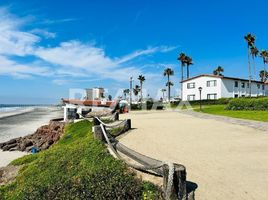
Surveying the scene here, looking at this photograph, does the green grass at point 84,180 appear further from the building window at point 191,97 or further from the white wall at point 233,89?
the building window at point 191,97

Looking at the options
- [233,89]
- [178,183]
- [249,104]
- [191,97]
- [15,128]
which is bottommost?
[15,128]

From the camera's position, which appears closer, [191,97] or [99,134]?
[99,134]

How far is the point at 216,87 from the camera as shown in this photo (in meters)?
54.5

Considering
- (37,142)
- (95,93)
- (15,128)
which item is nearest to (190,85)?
(95,93)

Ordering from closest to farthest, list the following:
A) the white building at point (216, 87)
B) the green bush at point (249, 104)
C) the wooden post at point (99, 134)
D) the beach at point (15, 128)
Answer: the wooden post at point (99, 134) → the beach at point (15, 128) → the green bush at point (249, 104) → the white building at point (216, 87)

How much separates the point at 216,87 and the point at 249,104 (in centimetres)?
2422

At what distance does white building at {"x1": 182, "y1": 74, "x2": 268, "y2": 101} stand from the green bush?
2175 centimetres

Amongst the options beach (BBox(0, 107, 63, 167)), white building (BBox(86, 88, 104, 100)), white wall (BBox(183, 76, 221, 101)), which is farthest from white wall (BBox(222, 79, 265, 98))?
beach (BBox(0, 107, 63, 167))

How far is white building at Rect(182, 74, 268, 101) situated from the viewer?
54.2m

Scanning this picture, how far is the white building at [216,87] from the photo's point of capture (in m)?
54.2

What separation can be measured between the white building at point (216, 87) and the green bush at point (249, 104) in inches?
856

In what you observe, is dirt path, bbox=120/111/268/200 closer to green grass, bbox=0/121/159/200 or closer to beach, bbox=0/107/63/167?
green grass, bbox=0/121/159/200

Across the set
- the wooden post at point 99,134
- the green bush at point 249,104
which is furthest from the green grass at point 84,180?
the green bush at point 249,104

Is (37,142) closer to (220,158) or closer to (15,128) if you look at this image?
(220,158)
